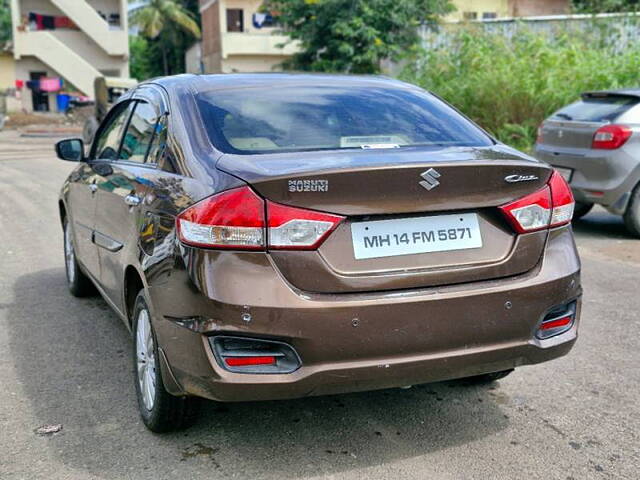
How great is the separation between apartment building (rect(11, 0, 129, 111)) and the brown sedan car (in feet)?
136

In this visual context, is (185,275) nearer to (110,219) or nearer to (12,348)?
(110,219)

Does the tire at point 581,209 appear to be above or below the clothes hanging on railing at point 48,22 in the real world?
below

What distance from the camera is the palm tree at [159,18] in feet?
165

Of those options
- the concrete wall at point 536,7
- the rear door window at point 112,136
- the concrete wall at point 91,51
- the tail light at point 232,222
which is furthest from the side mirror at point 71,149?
the concrete wall at point 91,51

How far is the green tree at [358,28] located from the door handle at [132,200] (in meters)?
20.2

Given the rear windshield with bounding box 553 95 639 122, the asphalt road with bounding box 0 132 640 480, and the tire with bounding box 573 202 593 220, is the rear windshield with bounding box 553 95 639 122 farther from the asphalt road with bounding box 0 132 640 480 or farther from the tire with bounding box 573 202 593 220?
the asphalt road with bounding box 0 132 640 480

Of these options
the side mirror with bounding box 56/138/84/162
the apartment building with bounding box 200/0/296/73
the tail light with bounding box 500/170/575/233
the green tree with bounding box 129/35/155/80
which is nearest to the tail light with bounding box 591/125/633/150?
the tail light with bounding box 500/170/575/233

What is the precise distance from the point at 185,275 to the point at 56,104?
4354cm

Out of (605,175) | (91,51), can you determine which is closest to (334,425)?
(605,175)

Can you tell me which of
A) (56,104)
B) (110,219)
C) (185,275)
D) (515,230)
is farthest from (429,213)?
(56,104)

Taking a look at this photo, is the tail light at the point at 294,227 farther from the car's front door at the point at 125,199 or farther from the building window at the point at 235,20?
the building window at the point at 235,20

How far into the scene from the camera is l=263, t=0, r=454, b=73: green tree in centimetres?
2353

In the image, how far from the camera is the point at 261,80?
4.14 m

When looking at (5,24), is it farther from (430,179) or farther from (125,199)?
(430,179)
